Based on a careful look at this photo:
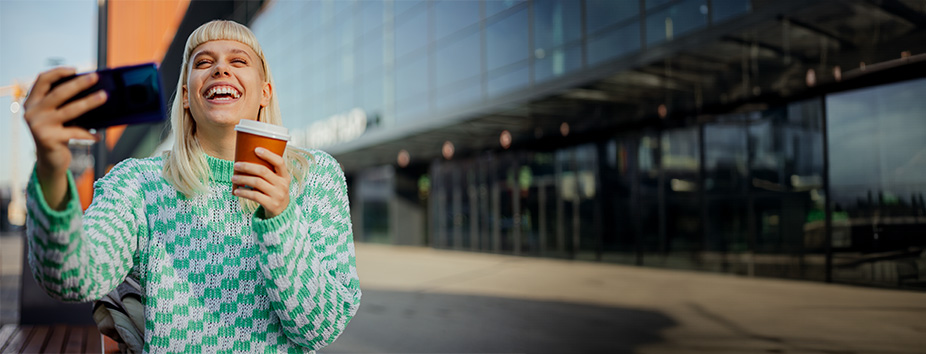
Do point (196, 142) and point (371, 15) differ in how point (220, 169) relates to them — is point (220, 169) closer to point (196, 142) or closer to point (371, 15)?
point (196, 142)

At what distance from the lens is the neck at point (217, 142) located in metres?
1.38

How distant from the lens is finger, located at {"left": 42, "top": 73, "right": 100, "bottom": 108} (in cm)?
92

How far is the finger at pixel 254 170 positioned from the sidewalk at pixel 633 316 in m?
4.87

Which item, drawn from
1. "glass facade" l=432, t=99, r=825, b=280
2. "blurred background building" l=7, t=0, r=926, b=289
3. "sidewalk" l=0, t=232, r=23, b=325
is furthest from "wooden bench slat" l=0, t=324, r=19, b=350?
"glass facade" l=432, t=99, r=825, b=280

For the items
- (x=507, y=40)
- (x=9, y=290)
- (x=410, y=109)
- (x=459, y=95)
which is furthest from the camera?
(x=410, y=109)

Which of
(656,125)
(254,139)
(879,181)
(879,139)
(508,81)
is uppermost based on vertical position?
(508,81)

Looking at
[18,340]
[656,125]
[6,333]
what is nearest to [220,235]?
[18,340]

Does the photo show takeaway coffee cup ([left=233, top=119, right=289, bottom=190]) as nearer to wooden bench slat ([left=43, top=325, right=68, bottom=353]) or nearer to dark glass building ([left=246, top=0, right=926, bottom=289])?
wooden bench slat ([left=43, top=325, right=68, bottom=353])

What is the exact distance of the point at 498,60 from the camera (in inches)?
572

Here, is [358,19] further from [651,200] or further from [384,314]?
[384,314]

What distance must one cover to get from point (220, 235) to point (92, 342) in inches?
129

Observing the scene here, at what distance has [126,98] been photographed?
110 cm

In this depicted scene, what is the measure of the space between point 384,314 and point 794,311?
5.42m

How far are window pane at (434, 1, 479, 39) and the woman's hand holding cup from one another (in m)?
15.0
